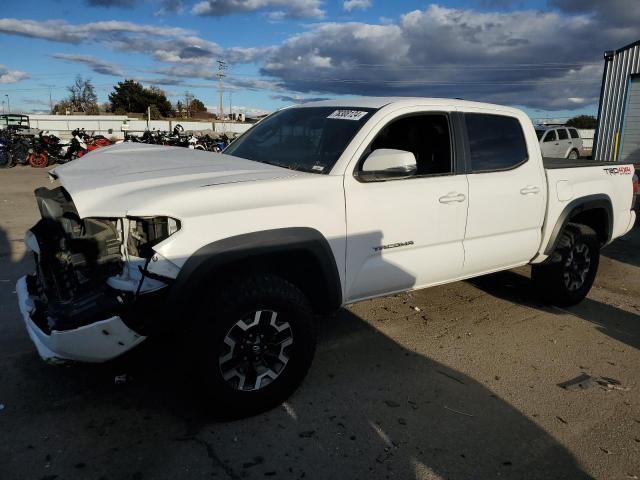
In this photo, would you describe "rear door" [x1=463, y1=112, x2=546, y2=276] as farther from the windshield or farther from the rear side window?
the windshield

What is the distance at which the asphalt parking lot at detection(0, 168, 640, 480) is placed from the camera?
2785 millimetres

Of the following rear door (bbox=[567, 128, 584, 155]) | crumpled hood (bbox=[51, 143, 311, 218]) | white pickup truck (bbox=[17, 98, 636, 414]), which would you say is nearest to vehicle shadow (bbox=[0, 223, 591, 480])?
white pickup truck (bbox=[17, 98, 636, 414])

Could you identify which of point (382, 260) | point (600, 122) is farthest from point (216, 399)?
point (600, 122)

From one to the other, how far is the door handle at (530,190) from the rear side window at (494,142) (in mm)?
216

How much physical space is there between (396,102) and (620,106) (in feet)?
61.5

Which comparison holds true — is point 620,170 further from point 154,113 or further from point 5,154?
point 154,113

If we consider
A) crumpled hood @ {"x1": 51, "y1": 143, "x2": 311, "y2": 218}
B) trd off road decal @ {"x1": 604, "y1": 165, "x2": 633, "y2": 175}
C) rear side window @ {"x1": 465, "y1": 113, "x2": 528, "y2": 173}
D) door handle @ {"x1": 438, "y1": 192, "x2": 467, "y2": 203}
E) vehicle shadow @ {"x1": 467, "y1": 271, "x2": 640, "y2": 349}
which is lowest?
vehicle shadow @ {"x1": 467, "y1": 271, "x2": 640, "y2": 349}

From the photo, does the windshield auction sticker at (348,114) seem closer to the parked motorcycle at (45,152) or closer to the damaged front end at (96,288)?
the damaged front end at (96,288)

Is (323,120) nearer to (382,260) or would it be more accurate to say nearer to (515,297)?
(382,260)

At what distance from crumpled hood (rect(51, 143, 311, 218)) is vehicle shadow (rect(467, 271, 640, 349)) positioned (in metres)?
3.28

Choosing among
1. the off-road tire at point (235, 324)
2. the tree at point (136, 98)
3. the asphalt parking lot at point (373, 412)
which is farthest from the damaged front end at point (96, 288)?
the tree at point (136, 98)

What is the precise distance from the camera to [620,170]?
538 cm

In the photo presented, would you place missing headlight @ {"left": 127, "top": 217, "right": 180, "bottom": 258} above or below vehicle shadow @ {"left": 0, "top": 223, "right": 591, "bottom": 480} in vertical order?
above

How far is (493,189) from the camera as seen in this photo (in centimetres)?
421
